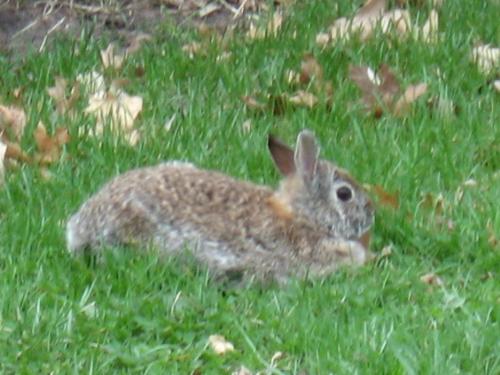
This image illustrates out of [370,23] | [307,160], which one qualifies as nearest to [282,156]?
[307,160]

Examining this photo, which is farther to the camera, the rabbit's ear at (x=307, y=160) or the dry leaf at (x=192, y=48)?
the dry leaf at (x=192, y=48)

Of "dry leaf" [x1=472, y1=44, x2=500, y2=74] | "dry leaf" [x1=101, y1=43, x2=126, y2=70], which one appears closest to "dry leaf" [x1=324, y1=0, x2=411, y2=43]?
"dry leaf" [x1=472, y1=44, x2=500, y2=74]

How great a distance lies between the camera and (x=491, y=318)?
6.15m

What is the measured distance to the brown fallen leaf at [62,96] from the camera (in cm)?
873

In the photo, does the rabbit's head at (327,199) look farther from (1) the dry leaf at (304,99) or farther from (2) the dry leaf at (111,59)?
(2) the dry leaf at (111,59)

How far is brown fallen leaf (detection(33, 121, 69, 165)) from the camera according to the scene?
8039 mm

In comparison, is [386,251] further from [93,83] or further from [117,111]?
[93,83]

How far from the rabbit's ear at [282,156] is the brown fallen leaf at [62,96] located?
1772 millimetres

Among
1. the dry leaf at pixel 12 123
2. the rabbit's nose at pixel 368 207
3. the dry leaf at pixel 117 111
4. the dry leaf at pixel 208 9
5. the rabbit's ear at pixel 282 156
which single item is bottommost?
the dry leaf at pixel 208 9

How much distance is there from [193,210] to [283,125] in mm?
1754

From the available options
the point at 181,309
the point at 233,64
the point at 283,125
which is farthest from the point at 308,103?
the point at 181,309

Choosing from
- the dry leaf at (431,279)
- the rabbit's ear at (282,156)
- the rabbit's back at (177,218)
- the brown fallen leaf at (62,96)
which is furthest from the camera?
the brown fallen leaf at (62,96)

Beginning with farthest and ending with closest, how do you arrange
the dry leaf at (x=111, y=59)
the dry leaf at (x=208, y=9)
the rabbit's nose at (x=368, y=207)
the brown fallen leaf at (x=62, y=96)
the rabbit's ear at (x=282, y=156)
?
the dry leaf at (x=208, y=9)
the dry leaf at (x=111, y=59)
the brown fallen leaf at (x=62, y=96)
the rabbit's ear at (x=282, y=156)
the rabbit's nose at (x=368, y=207)

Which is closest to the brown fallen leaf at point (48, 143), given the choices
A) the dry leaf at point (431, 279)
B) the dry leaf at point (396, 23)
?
the dry leaf at point (431, 279)
